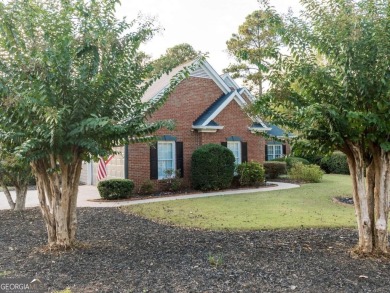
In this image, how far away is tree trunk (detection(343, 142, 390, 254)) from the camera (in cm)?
536

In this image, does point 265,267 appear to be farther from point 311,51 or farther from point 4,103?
point 4,103

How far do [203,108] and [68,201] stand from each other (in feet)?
37.4

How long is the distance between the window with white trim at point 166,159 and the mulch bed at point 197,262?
7434 millimetres

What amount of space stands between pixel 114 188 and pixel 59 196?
7139 mm

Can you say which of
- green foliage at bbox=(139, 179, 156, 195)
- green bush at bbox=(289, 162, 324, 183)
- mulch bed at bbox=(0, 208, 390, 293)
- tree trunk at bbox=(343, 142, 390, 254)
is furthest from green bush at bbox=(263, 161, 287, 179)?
tree trunk at bbox=(343, 142, 390, 254)

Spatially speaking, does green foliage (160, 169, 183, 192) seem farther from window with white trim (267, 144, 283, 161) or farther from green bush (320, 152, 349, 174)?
green bush (320, 152, 349, 174)

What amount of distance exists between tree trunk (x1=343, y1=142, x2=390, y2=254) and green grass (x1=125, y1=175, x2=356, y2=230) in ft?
8.13

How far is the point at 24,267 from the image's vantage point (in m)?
5.02

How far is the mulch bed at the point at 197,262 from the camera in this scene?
14.1ft

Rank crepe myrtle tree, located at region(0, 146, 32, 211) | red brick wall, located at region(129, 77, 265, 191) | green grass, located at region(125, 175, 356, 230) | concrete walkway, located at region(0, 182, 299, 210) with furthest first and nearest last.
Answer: red brick wall, located at region(129, 77, 265, 191)
concrete walkway, located at region(0, 182, 299, 210)
crepe myrtle tree, located at region(0, 146, 32, 211)
green grass, located at region(125, 175, 356, 230)

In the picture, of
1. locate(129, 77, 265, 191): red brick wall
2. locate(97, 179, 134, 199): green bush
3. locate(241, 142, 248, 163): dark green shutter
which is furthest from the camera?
locate(241, 142, 248, 163): dark green shutter

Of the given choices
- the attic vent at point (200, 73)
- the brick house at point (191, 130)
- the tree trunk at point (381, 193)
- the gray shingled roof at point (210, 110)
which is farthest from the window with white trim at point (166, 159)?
the tree trunk at point (381, 193)

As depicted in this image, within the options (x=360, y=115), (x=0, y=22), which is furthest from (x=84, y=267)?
(x=360, y=115)

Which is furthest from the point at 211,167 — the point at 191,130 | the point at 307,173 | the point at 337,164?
the point at 337,164
